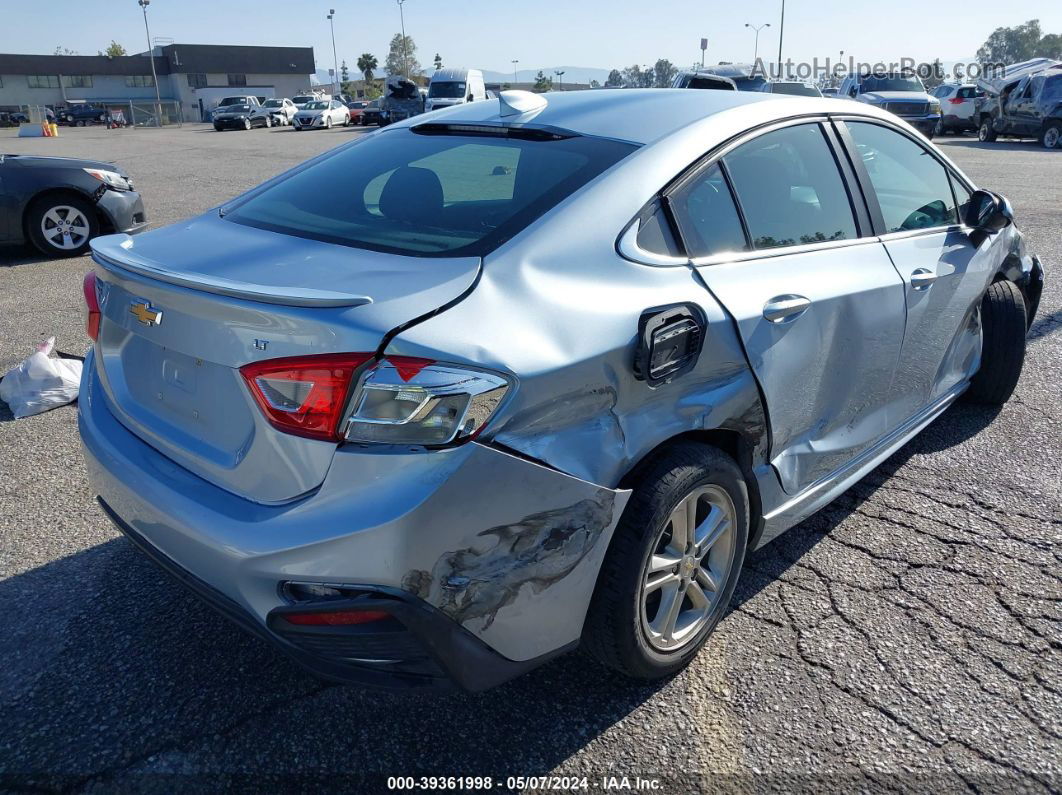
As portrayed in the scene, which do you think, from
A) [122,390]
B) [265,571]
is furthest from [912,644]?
[122,390]

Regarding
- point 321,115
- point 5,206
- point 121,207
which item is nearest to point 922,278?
point 121,207

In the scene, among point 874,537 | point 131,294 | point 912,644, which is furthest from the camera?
point 874,537

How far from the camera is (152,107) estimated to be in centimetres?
7619

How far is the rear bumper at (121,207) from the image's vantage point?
8664 mm

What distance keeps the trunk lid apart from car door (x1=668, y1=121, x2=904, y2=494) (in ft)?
2.78

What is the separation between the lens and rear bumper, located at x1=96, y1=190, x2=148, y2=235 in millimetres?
8664

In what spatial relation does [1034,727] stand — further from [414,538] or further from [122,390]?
[122,390]

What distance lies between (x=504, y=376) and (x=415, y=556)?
0.44 meters

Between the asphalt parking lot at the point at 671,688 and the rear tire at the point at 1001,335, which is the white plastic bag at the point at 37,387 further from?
the rear tire at the point at 1001,335

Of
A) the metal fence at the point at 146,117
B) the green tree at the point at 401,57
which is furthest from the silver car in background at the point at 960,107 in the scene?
the green tree at the point at 401,57

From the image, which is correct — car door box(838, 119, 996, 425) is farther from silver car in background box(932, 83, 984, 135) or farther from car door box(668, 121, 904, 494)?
silver car in background box(932, 83, 984, 135)

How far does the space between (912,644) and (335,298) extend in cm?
210

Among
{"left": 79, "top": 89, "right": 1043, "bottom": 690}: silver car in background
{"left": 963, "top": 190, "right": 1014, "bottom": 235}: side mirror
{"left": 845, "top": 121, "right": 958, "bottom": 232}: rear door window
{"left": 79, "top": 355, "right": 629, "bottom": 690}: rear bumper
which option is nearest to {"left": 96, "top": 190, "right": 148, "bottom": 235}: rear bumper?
{"left": 79, "top": 89, "right": 1043, "bottom": 690}: silver car in background

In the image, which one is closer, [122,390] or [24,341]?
[122,390]
